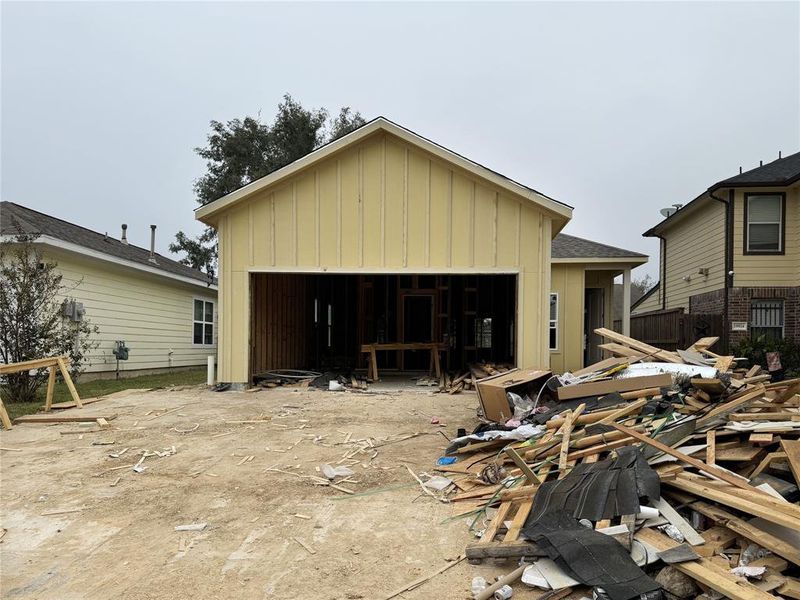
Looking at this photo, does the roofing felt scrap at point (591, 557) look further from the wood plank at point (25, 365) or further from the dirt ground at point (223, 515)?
the wood plank at point (25, 365)

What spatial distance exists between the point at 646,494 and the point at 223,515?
11.1ft

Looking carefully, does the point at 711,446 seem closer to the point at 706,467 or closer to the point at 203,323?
the point at 706,467

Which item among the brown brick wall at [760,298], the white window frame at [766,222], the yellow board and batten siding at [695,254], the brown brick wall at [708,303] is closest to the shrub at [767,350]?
the brown brick wall at [760,298]

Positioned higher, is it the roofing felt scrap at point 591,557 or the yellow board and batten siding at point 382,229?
the yellow board and batten siding at point 382,229

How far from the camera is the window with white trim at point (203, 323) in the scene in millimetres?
18675

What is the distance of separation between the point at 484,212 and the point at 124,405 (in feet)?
27.2

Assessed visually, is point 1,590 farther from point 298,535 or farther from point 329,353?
point 329,353

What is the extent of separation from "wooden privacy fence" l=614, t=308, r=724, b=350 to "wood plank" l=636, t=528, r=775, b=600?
43.1 feet

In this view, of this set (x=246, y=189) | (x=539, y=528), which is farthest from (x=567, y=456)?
(x=246, y=189)

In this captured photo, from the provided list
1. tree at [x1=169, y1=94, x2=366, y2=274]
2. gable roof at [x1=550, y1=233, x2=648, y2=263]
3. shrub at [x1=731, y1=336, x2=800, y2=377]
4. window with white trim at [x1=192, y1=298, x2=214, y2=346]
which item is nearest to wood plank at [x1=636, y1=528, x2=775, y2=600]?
gable roof at [x1=550, y1=233, x2=648, y2=263]

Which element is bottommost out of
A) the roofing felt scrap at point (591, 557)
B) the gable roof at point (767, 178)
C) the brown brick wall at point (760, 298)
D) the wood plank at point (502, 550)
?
the wood plank at point (502, 550)

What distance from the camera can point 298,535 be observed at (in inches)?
146

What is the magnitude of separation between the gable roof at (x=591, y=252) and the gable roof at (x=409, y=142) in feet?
9.67

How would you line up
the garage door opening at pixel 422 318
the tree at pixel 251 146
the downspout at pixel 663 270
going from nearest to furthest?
1. the garage door opening at pixel 422 318
2. the downspout at pixel 663 270
3. the tree at pixel 251 146
